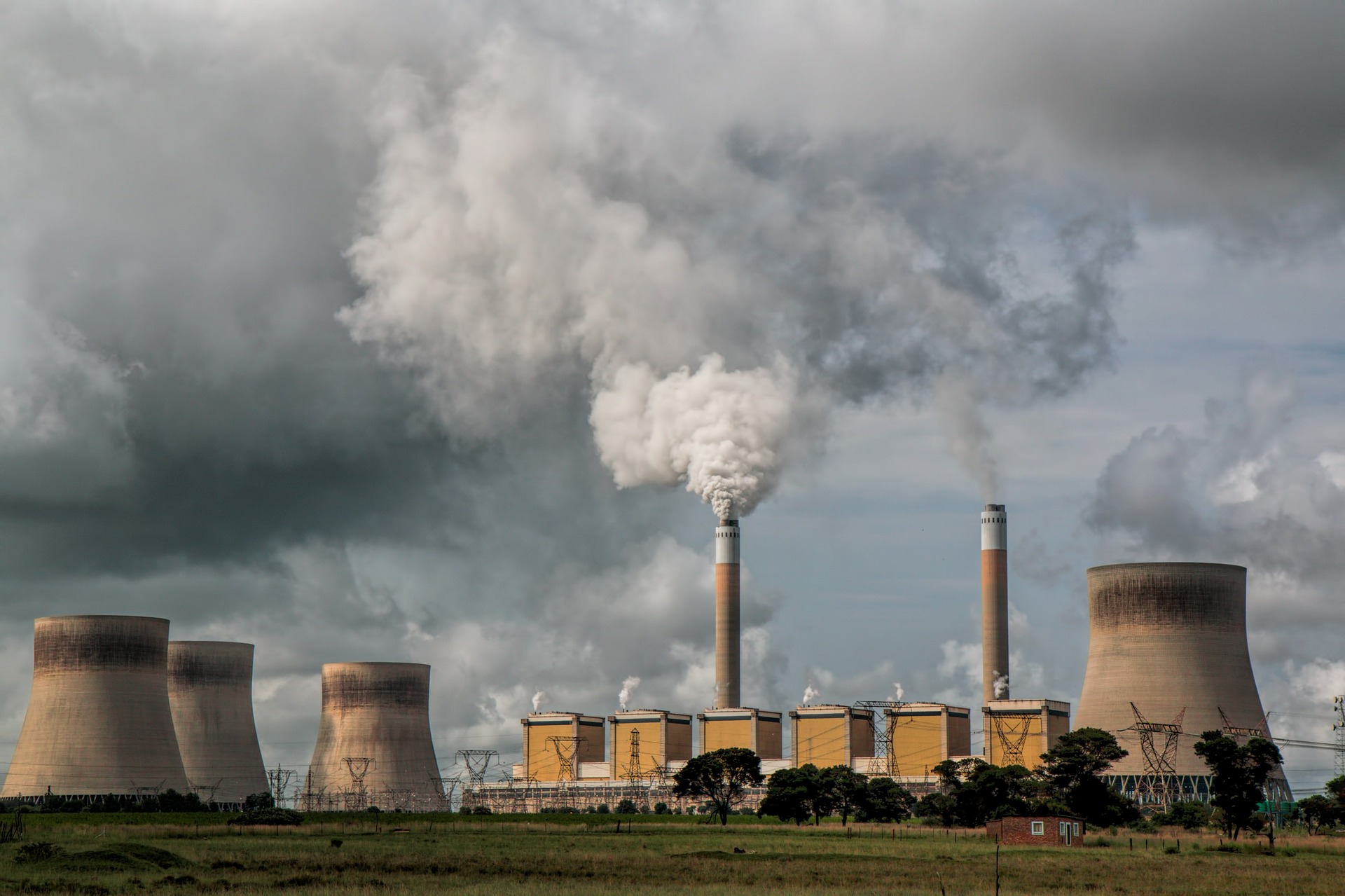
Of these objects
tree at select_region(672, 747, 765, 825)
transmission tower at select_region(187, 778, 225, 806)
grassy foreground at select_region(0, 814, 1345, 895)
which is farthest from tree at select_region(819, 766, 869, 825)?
transmission tower at select_region(187, 778, 225, 806)

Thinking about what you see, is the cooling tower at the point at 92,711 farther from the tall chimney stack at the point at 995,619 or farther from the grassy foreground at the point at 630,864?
the tall chimney stack at the point at 995,619

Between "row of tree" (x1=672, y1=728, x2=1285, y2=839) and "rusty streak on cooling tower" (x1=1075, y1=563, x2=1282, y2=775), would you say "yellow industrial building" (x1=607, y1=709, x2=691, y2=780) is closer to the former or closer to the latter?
"row of tree" (x1=672, y1=728, x2=1285, y2=839)

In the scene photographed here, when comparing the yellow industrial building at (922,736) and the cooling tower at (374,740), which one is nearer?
the cooling tower at (374,740)

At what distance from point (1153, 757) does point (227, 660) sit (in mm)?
58764

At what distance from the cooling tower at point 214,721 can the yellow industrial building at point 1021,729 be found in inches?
1898

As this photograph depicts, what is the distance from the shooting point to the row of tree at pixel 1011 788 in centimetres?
5962

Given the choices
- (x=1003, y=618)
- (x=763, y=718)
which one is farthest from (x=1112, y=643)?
(x=763, y=718)

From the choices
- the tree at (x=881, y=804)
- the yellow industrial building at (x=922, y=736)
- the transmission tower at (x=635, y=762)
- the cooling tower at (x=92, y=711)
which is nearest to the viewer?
the tree at (x=881, y=804)

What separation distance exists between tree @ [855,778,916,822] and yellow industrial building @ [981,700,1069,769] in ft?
70.8

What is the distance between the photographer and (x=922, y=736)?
98062 millimetres

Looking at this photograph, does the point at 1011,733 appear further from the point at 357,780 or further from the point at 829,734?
the point at 357,780

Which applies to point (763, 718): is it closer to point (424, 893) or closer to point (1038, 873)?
point (1038, 873)

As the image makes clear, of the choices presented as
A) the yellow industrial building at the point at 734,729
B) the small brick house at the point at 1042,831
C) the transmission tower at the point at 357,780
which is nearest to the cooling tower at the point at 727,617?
the yellow industrial building at the point at 734,729

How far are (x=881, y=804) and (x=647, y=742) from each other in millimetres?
38305
